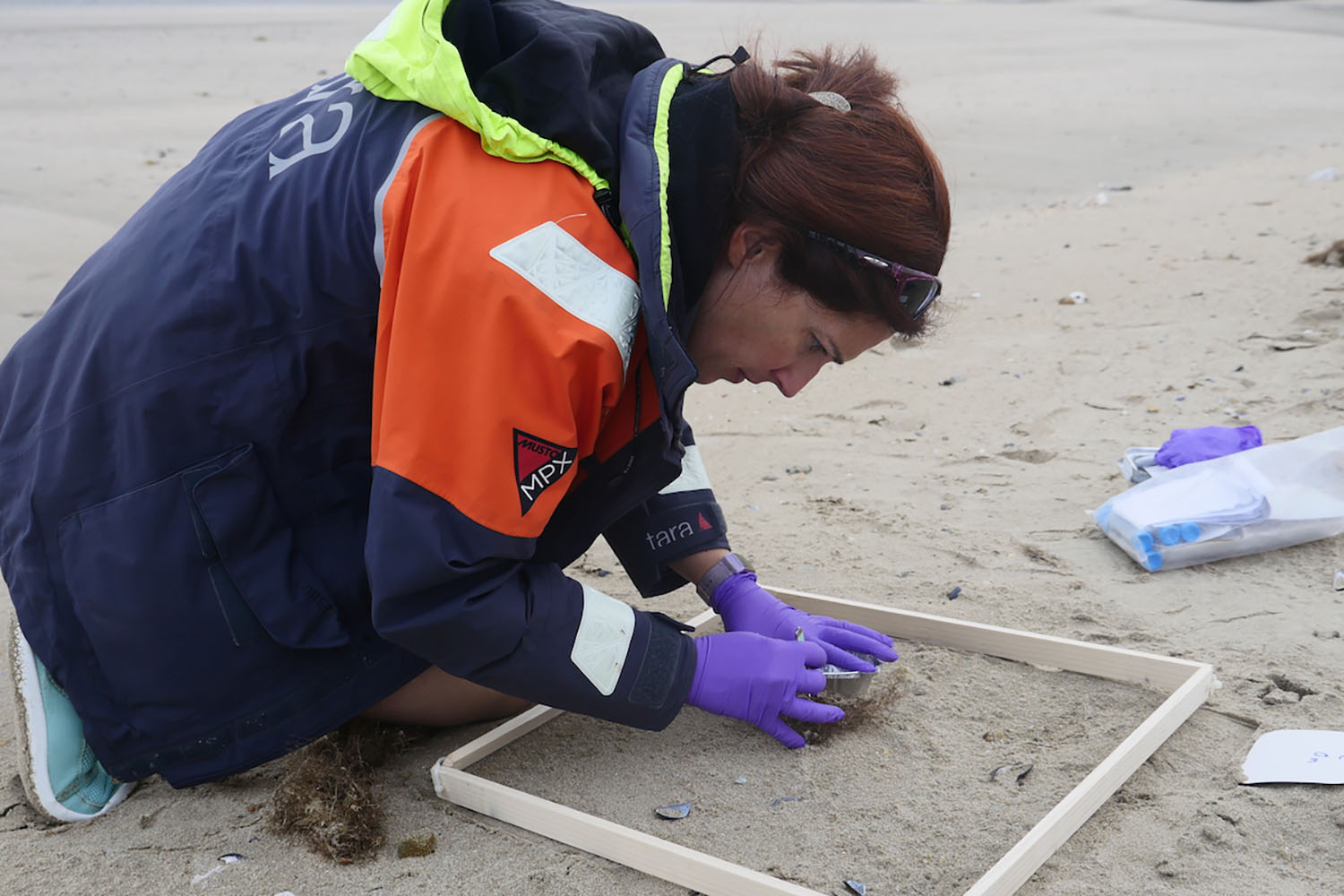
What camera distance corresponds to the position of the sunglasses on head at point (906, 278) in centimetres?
168

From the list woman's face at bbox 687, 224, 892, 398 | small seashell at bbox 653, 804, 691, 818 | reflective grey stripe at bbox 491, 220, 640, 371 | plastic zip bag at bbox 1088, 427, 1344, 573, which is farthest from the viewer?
plastic zip bag at bbox 1088, 427, 1344, 573

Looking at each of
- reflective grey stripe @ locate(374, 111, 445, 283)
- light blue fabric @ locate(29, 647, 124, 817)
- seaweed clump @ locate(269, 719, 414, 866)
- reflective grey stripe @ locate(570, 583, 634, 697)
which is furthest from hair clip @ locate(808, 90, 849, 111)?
light blue fabric @ locate(29, 647, 124, 817)

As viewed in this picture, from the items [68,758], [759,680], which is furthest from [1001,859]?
[68,758]

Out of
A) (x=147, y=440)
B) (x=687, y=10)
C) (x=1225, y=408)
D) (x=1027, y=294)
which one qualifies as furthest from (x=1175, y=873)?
(x=687, y=10)

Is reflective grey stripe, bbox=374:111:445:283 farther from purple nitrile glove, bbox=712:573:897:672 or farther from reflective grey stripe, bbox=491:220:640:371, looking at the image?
purple nitrile glove, bbox=712:573:897:672

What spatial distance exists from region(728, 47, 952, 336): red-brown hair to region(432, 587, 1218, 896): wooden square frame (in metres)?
0.83

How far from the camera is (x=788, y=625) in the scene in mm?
2301

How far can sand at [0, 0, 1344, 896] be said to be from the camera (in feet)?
6.08

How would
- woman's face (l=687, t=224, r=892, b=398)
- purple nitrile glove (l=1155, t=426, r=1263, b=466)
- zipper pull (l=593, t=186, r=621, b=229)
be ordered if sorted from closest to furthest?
zipper pull (l=593, t=186, r=621, b=229)
woman's face (l=687, t=224, r=892, b=398)
purple nitrile glove (l=1155, t=426, r=1263, b=466)

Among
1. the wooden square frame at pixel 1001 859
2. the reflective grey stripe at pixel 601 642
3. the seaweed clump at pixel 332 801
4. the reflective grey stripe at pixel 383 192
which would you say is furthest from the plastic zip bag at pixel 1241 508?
the reflective grey stripe at pixel 383 192

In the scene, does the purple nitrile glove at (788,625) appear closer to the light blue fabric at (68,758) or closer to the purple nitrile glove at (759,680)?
the purple nitrile glove at (759,680)

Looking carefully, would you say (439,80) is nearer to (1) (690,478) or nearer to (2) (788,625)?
(1) (690,478)

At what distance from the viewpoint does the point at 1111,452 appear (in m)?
3.47

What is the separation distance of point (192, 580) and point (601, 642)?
635mm
